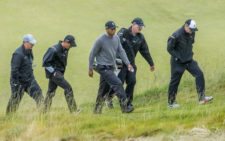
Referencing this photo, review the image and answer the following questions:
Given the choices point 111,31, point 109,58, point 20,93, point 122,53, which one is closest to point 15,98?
point 20,93

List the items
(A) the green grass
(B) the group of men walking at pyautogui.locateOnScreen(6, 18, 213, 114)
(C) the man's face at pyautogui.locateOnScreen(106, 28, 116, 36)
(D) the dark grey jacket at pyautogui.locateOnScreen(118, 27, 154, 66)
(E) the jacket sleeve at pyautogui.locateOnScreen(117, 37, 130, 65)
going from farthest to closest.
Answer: (D) the dark grey jacket at pyautogui.locateOnScreen(118, 27, 154, 66), (E) the jacket sleeve at pyautogui.locateOnScreen(117, 37, 130, 65), (B) the group of men walking at pyautogui.locateOnScreen(6, 18, 213, 114), (C) the man's face at pyautogui.locateOnScreen(106, 28, 116, 36), (A) the green grass

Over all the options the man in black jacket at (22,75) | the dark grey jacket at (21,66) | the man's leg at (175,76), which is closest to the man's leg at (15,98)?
the man in black jacket at (22,75)

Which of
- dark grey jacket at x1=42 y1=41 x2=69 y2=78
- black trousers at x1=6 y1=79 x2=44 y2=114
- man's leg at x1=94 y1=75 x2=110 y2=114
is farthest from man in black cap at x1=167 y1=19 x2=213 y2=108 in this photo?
black trousers at x1=6 y1=79 x2=44 y2=114

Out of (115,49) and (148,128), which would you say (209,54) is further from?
(148,128)

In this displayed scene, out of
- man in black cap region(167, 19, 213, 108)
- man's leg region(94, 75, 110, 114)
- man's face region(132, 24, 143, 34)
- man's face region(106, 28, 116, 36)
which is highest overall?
man's face region(132, 24, 143, 34)

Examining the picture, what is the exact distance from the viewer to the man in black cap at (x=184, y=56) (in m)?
10.4

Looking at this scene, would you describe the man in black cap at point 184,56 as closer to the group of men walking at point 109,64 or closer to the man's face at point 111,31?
the group of men walking at point 109,64

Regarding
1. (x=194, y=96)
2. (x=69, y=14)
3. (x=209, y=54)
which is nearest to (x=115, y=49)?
(x=194, y=96)

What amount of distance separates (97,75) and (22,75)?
6638 mm

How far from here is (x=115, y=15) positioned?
24984 millimetres

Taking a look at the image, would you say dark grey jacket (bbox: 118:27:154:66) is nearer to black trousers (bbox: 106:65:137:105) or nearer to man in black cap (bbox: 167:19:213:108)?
black trousers (bbox: 106:65:137:105)

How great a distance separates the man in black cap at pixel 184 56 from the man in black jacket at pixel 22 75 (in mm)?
2409

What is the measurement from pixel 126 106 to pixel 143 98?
3.60 metres

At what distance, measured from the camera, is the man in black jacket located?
10609 millimetres
